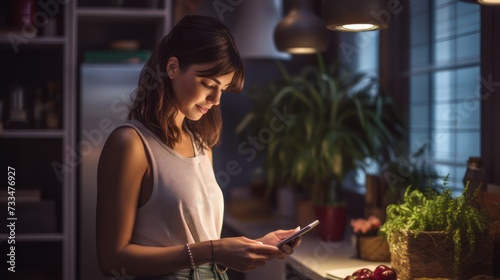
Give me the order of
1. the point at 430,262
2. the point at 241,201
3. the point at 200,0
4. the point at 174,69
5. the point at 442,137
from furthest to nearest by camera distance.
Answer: the point at 200,0
the point at 241,201
the point at 442,137
the point at 430,262
the point at 174,69

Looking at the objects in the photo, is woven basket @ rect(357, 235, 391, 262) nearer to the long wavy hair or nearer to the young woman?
the young woman

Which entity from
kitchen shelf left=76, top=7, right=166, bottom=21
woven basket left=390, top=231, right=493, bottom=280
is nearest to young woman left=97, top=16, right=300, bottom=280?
woven basket left=390, top=231, right=493, bottom=280

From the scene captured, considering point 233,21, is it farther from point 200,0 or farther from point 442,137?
point 442,137

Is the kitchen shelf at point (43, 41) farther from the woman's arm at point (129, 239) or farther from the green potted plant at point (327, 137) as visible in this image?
the woman's arm at point (129, 239)

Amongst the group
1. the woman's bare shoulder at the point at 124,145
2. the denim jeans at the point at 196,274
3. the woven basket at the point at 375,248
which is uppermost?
the woman's bare shoulder at the point at 124,145

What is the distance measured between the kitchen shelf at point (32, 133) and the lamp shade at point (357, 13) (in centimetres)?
214

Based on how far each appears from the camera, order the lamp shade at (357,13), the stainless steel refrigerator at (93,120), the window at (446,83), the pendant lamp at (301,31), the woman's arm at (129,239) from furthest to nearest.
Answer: the stainless steel refrigerator at (93,120) → the pendant lamp at (301,31) → the window at (446,83) → the lamp shade at (357,13) → the woman's arm at (129,239)

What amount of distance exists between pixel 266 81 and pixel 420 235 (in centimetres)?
268

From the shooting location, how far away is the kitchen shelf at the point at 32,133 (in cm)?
384

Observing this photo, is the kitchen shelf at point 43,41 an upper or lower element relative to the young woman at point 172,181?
upper

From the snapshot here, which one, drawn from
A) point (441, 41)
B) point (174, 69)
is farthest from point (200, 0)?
point (174, 69)

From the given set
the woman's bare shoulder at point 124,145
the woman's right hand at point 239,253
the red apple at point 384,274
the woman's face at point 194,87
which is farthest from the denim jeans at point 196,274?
the red apple at point 384,274

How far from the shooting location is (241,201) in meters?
4.07

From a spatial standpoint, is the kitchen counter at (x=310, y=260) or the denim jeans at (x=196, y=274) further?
the kitchen counter at (x=310, y=260)
